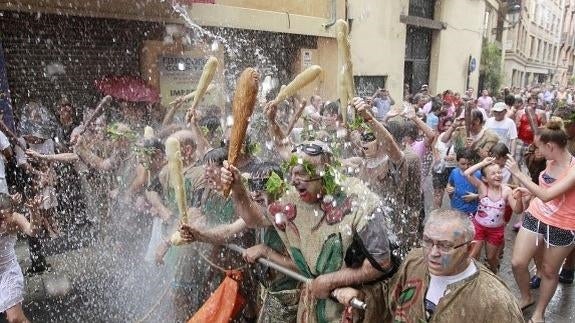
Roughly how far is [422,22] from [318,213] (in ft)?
54.0

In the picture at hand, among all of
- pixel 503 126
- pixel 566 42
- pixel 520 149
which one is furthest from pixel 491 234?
pixel 566 42

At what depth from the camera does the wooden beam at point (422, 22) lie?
52.4 feet

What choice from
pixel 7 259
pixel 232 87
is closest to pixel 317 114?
pixel 232 87

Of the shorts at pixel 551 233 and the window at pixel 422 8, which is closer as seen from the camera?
the shorts at pixel 551 233

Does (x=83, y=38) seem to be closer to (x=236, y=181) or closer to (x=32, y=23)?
(x=32, y=23)

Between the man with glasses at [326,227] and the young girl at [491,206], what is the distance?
209 centimetres

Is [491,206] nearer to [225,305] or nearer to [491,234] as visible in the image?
[491,234]

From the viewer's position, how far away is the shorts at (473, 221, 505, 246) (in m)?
4.06

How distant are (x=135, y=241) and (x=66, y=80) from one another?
Result: 490 cm

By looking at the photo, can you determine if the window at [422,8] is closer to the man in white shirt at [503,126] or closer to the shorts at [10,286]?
the man in white shirt at [503,126]

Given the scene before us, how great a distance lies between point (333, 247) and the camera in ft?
7.78

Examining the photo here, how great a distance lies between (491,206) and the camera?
4.04 metres

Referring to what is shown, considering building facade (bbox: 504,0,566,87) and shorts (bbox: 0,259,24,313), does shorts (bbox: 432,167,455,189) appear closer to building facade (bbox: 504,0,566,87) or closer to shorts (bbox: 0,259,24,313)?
shorts (bbox: 0,259,24,313)

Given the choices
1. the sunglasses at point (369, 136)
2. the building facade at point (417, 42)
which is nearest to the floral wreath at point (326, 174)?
the sunglasses at point (369, 136)
